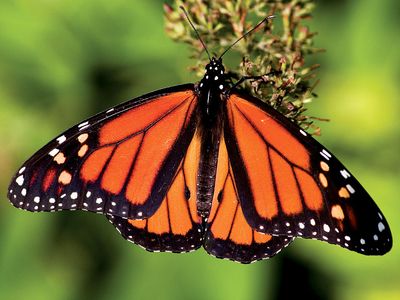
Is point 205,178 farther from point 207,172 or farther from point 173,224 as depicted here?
point 173,224

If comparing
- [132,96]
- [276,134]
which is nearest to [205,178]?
[276,134]

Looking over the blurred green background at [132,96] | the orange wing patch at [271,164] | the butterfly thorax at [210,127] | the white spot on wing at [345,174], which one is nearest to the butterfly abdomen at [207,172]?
the butterfly thorax at [210,127]

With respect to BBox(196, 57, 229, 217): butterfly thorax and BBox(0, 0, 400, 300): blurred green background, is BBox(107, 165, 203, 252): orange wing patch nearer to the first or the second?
BBox(196, 57, 229, 217): butterfly thorax

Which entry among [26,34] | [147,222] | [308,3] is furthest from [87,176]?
[26,34]

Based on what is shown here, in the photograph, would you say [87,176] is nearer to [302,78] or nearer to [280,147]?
[280,147]

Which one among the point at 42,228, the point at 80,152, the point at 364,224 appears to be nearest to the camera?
the point at 364,224

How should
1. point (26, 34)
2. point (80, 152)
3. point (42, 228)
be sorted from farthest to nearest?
point (26, 34) → point (42, 228) → point (80, 152)

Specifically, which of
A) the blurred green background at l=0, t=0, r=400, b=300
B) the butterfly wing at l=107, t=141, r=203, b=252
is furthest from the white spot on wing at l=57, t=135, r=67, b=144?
the blurred green background at l=0, t=0, r=400, b=300

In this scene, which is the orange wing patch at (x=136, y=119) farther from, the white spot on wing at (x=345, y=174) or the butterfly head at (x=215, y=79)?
the white spot on wing at (x=345, y=174)

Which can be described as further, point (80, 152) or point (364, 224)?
point (80, 152)
